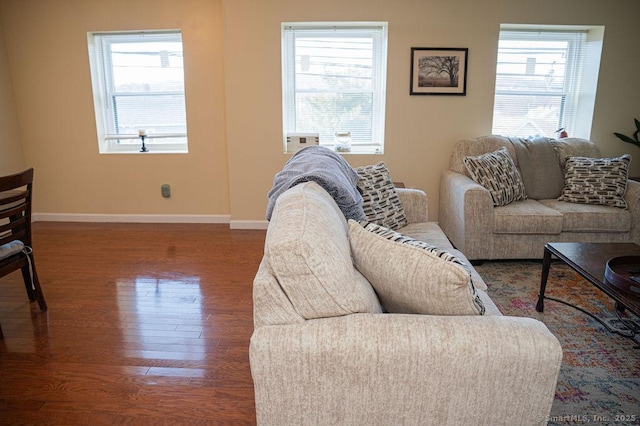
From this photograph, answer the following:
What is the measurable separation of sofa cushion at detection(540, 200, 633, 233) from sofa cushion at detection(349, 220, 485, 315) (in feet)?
7.68

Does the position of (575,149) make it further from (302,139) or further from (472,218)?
(302,139)

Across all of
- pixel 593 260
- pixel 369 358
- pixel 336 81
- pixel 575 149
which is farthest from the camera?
pixel 336 81

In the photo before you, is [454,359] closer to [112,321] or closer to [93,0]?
[112,321]

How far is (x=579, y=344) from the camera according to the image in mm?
2188

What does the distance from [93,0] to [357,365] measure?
4.49 meters

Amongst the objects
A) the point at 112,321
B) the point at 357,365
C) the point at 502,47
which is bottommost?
the point at 112,321

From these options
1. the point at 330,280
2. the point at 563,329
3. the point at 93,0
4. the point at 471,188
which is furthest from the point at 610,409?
the point at 93,0

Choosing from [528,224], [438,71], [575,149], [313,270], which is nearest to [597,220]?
[528,224]

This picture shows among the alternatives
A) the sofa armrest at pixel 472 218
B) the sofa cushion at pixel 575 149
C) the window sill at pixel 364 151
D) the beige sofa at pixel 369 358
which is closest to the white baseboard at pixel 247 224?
the window sill at pixel 364 151

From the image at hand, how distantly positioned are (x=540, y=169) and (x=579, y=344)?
72.3 inches

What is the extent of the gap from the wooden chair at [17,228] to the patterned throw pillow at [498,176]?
3.03 m

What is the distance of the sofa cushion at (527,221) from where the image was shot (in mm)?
3107

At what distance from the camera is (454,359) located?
108 cm

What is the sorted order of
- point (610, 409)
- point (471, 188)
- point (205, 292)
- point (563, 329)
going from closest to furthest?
1. point (610, 409)
2. point (563, 329)
3. point (205, 292)
4. point (471, 188)
